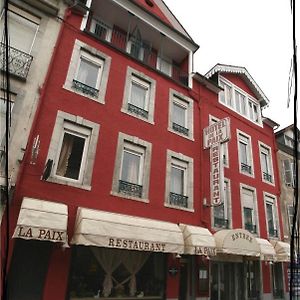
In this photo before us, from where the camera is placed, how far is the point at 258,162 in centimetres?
1783

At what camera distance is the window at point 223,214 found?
548 inches

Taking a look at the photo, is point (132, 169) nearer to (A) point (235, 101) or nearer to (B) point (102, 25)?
(B) point (102, 25)

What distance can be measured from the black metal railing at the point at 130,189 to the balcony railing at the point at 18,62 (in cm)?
513

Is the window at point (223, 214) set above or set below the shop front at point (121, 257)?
above

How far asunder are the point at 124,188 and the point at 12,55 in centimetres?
615

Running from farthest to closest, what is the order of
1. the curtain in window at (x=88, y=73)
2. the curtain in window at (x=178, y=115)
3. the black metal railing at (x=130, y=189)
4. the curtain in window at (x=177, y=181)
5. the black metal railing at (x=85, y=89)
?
1. the curtain in window at (x=178, y=115)
2. the curtain in window at (x=177, y=181)
3. the curtain in window at (x=88, y=73)
4. the black metal railing at (x=85, y=89)
5. the black metal railing at (x=130, y=189)

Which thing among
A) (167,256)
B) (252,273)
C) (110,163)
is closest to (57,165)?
(110,163)

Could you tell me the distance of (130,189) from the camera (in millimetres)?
11297

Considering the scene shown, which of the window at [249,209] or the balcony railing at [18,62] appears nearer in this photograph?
the balcony railing at [18,62]

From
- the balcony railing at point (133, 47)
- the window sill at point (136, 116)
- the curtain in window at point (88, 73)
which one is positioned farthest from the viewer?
the balcony railing at point (133, 47)

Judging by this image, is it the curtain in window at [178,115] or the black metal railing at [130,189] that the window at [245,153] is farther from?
the black metal railing at [130,189]

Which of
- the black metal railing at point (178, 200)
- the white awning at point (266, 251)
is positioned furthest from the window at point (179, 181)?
the white awning at point (266, 251)

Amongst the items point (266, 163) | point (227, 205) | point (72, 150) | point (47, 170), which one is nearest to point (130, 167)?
point (72, 150)

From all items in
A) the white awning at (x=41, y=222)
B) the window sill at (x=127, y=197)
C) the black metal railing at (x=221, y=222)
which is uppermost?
the window sill at (x=127, y=197)
